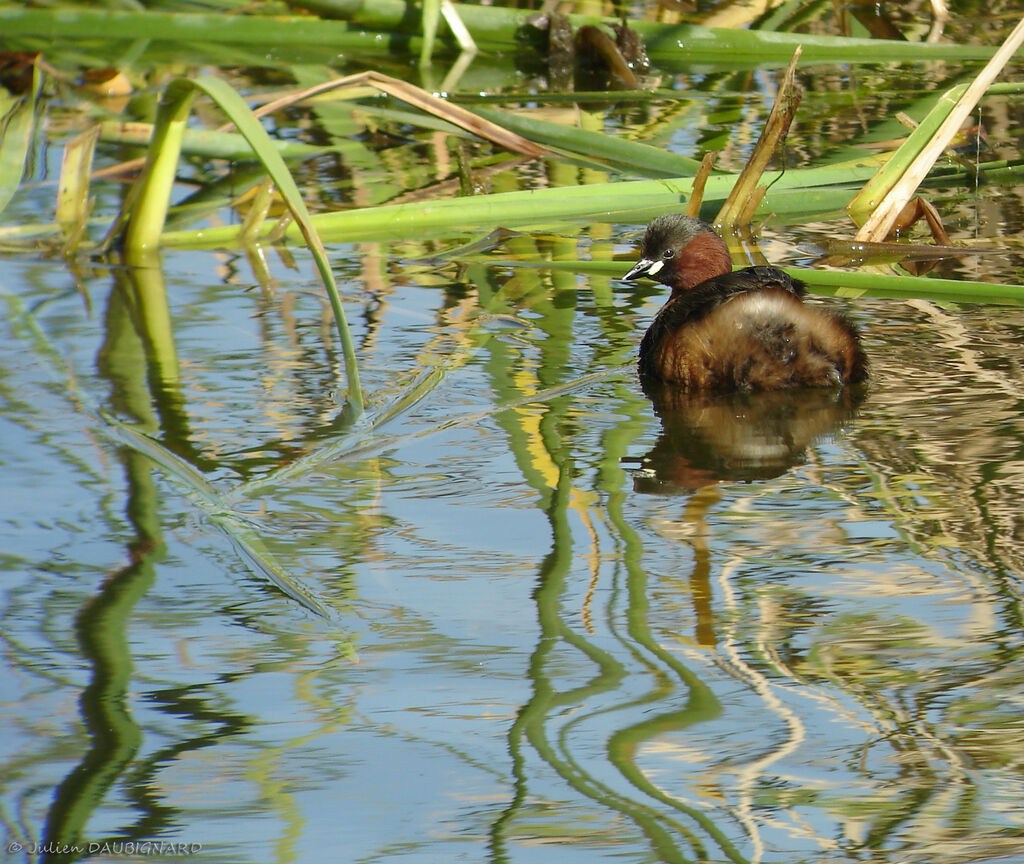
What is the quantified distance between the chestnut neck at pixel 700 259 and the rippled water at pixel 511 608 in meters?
0.42

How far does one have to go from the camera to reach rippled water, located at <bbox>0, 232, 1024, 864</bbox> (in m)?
2.35

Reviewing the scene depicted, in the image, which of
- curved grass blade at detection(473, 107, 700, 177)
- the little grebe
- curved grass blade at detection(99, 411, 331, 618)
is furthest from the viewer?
curved grass blade at detection(473, 107, 700, 177)

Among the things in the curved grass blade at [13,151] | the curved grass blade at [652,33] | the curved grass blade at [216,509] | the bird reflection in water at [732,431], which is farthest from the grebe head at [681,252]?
the curved grass blade at [652,33]

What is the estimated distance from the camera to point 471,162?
7129 millimetres

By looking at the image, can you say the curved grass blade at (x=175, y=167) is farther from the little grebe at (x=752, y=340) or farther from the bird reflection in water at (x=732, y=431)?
the little grebe at (x=752, y=340)

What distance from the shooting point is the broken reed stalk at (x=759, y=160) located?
5598mm

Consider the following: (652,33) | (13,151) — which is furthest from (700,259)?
(652,33)

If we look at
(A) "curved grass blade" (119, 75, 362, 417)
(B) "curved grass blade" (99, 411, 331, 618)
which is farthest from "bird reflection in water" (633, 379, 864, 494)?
(B) "curved grass blade" (99, 411, 331, 618)

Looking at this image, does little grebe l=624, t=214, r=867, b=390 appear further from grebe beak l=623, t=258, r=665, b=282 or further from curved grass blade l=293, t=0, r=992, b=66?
curved grass blade l=293, t=0, r=992, b=66

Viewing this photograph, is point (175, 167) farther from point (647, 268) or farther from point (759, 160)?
point (759, 160)

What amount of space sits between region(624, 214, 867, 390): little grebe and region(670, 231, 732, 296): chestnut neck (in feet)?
1.70

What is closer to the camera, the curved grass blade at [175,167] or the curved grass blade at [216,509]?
the curved grass blade at [216,509]

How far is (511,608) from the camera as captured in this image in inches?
118

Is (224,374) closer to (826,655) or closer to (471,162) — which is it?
(826,655)
